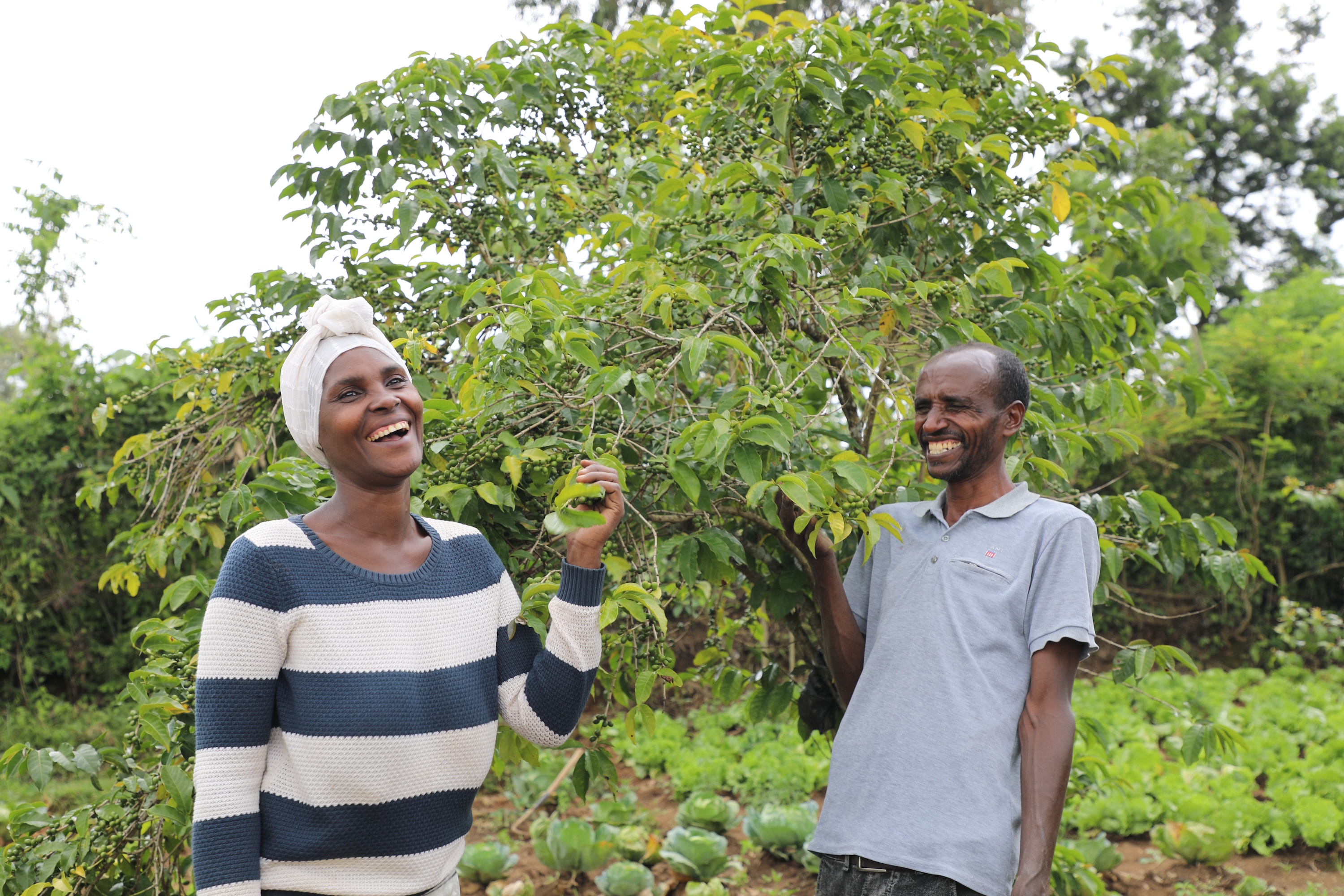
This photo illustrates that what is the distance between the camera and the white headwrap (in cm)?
151

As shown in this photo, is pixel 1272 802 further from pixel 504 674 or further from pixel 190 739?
pixel 190 739

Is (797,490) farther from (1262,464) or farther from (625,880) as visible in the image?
(1262,464)

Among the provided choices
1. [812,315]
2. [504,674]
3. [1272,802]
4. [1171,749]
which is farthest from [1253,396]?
[504,674]

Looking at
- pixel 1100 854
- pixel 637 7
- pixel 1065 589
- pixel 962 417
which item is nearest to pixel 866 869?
pixel 1065 589

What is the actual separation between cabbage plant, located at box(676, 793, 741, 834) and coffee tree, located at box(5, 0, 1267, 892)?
3.26 feet

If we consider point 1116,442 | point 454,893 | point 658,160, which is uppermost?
point 658,160

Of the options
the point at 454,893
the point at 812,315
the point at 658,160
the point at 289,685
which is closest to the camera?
the point at 289,685

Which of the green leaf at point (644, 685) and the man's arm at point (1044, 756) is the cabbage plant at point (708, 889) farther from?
the man's arm at point (1044, 756)

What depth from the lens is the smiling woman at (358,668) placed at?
1.34 meters

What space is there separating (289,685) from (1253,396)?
7.74 m

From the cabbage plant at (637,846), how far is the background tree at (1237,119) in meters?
16.3

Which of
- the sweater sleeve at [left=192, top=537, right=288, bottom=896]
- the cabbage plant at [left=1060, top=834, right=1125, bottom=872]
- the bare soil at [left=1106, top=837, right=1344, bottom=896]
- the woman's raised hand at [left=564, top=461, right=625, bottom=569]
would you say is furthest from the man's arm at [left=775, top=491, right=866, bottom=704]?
the bare soil at [left=1106, top=837, right=1344, bottom=896]

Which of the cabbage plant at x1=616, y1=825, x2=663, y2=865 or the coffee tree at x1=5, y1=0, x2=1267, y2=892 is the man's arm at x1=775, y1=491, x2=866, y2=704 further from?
the cabbage plant at x1=616, y1=825, x2=663, y2=865

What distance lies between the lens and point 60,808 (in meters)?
4.79
